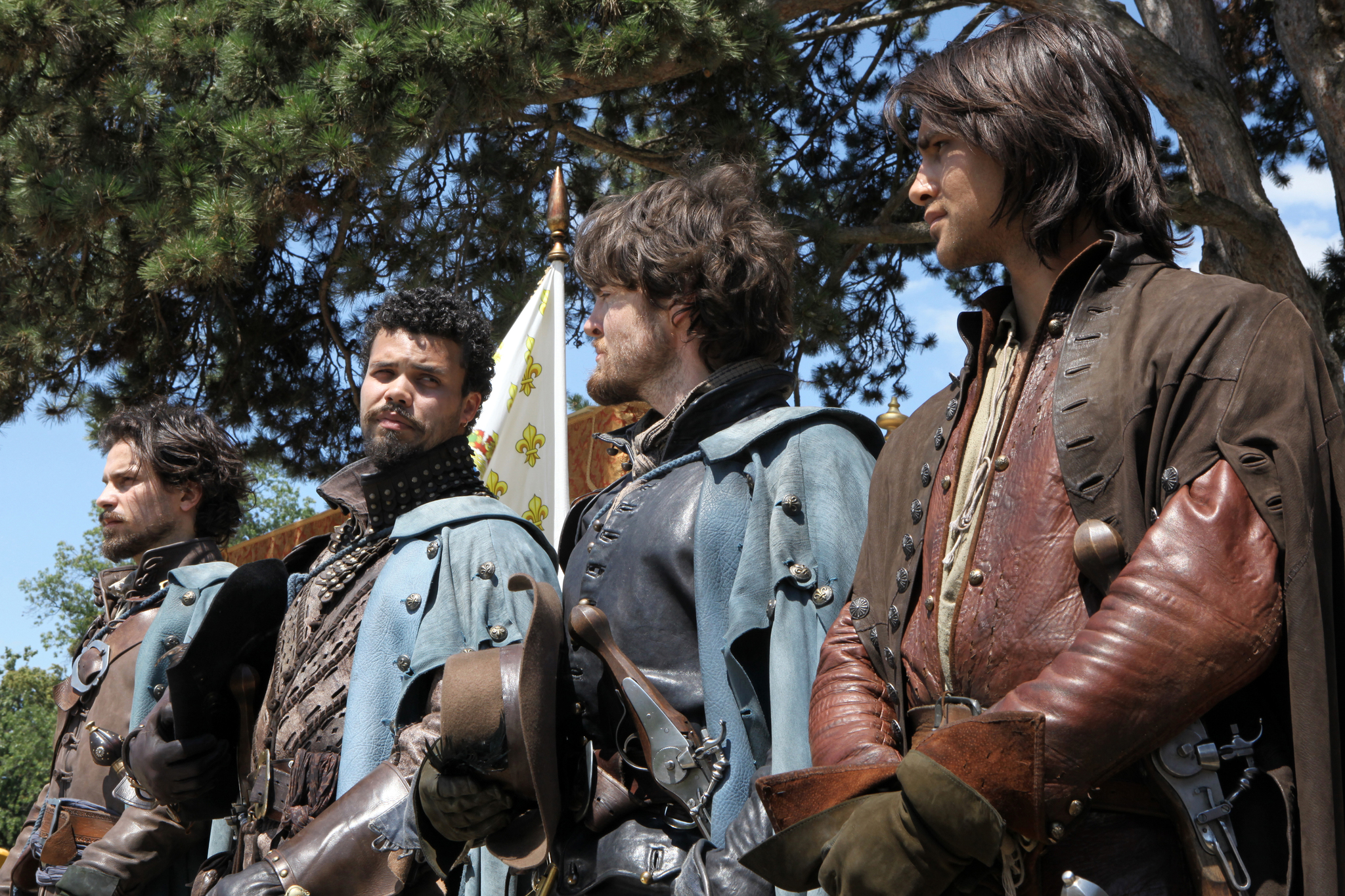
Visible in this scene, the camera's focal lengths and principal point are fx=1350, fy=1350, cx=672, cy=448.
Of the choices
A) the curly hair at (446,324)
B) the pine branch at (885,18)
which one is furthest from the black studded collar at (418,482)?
the pine branch at (885,18)

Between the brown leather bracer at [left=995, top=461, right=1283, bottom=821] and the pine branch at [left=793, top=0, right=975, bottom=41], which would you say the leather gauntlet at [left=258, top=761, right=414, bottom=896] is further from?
the pine branch at [left=793, top=0, right=975, bottom=41]

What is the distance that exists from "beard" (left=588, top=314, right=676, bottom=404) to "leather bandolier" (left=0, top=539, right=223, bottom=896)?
195 cm

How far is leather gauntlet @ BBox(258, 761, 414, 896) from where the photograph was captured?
8.30 ft

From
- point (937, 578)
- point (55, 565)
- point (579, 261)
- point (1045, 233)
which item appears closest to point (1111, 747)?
point (937, 578)

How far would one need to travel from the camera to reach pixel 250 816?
313cm

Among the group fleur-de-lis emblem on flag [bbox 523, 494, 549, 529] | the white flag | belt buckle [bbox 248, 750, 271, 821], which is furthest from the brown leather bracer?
fleur-de-lis emblem on flag [bbox 523, 494, 549, 529]

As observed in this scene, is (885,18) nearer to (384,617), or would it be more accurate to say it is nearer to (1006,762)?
(384,617)

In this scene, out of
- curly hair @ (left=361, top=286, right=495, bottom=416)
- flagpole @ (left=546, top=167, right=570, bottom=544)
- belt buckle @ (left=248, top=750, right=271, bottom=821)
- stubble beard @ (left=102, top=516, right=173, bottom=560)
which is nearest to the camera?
belt buckle @ (left=248, top=750, right=271, bottom=821)

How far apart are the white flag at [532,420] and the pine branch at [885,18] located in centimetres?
256

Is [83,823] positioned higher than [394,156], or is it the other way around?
[394,156]

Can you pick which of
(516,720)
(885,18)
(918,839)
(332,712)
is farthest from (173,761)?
(885,18)

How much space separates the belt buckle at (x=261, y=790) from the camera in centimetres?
306

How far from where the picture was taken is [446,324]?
3607 millimetres

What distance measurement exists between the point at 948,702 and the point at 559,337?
3.74 metres
